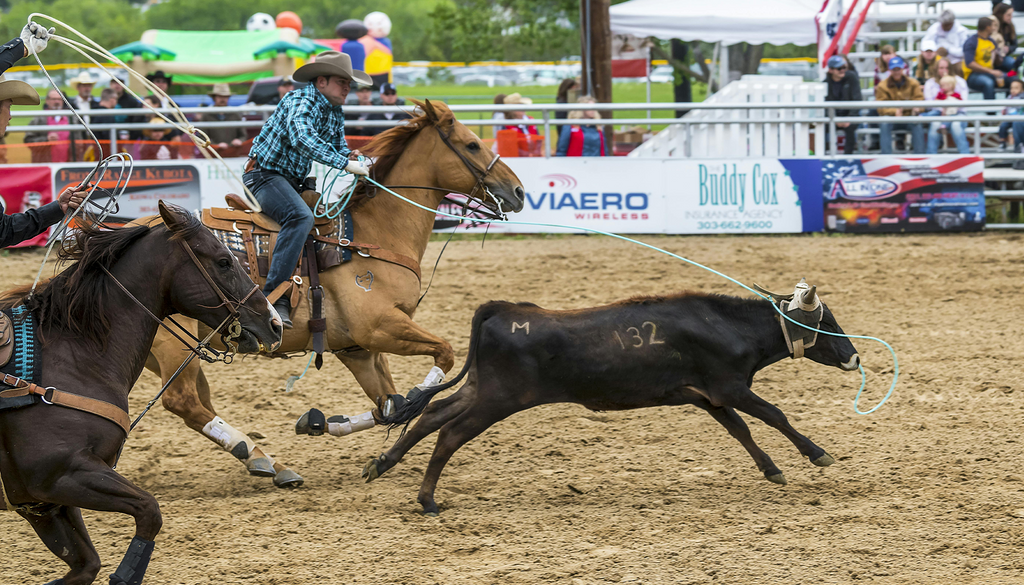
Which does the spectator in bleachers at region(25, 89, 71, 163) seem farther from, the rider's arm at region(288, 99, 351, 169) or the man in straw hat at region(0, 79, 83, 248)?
the man in straw hat at region(0, 79, 83, 248)

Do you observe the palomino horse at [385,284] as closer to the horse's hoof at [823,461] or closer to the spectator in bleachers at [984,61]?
the horse's hoof at [823,461]

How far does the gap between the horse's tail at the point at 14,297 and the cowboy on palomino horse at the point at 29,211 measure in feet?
0.79

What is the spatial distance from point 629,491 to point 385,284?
192 cm

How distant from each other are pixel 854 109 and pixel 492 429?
890 cm

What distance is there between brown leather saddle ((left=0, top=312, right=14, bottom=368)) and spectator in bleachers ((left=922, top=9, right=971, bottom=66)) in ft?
46.1

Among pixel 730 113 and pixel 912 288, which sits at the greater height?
pixel 730 113

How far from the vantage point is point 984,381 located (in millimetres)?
7344

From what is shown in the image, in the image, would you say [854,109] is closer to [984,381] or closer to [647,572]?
[984,381]

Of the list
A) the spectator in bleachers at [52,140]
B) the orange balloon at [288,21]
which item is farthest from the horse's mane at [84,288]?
the orange balloon at [288,21]

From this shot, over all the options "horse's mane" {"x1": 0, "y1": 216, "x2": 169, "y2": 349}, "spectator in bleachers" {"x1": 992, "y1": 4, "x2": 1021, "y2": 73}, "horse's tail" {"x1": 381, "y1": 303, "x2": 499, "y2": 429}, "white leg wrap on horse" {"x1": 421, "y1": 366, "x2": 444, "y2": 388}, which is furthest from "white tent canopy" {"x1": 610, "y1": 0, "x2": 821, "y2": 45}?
"horse's mane" {"x1": 0, "y1": 216, "x2": 169, "y2": 349}

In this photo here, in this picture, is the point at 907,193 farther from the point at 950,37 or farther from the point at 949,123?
the point at 950,37

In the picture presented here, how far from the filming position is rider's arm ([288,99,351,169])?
611cm

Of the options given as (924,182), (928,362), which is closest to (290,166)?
(928,362)

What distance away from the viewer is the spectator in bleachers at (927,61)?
48.2 feet
